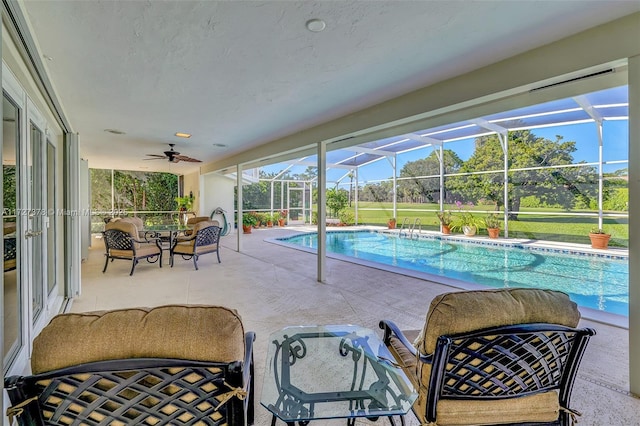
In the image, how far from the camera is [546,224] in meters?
8.64

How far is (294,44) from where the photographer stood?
7.90 feet

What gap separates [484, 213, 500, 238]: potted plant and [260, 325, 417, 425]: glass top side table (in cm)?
877

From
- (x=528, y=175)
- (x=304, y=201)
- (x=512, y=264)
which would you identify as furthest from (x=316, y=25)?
(x=304, y=201)

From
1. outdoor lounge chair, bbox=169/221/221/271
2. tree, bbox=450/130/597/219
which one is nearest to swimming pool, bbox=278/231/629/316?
tree, bbox=450/130/597/219

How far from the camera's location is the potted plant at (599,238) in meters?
7.05

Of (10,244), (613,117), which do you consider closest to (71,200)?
(10,244)

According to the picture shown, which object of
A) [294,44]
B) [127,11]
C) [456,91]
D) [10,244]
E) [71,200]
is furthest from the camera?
[71,200]

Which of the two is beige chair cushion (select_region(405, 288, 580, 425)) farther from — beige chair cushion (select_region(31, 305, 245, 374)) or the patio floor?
beige chair cushion (select_region(31, 305, 245, 374))

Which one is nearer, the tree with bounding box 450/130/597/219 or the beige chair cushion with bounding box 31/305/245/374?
the beige chair cushion with bounding box 31/305/245/374

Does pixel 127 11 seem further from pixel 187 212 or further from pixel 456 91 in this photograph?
pixel 187 212

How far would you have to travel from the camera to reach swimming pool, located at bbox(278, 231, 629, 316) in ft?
17.1

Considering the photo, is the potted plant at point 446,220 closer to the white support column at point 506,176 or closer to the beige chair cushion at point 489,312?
the white support column at point 506,176

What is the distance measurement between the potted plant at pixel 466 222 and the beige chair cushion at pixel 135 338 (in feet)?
34.1

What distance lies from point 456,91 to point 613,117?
20.8 ft
